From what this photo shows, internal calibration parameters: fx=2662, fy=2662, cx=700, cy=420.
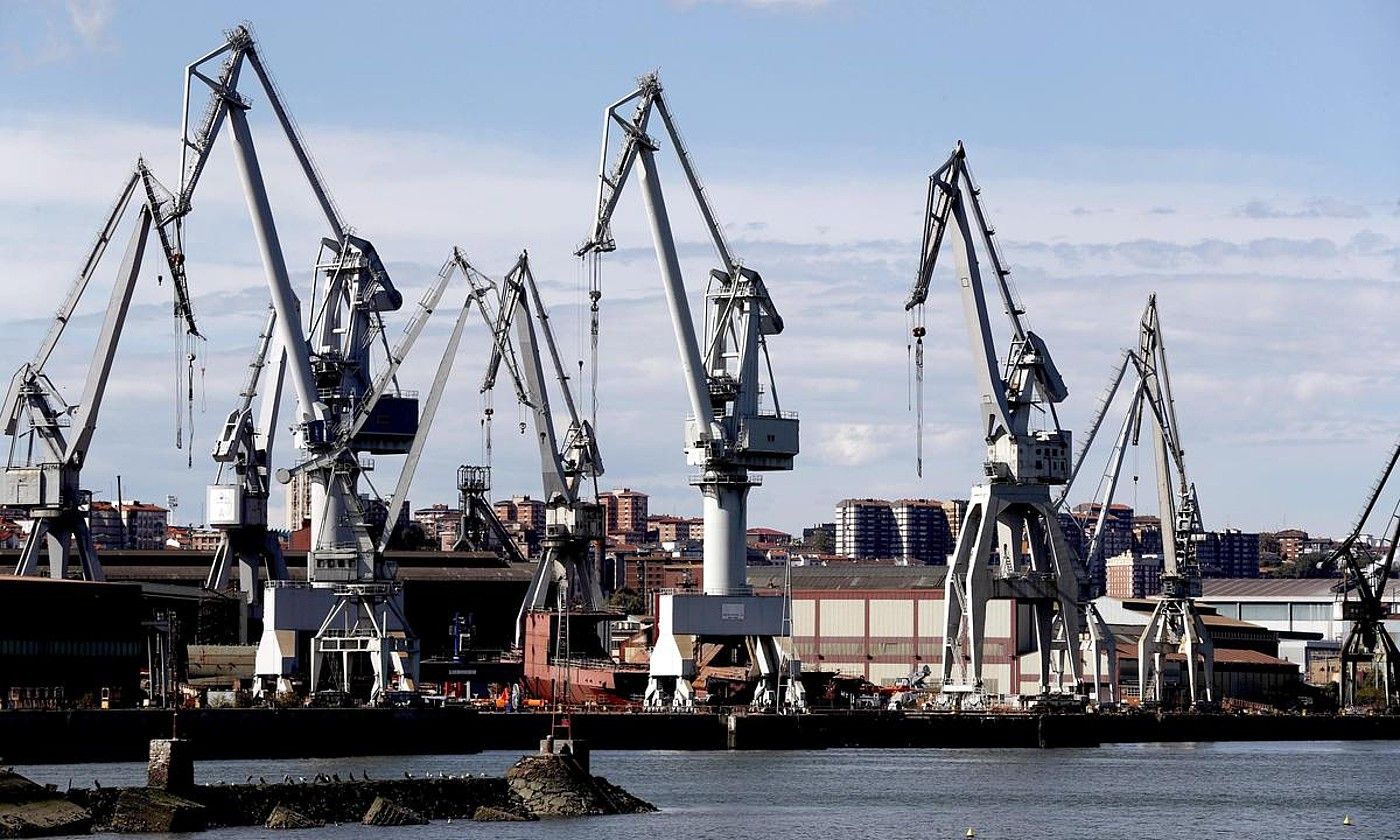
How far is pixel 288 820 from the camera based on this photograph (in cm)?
6925

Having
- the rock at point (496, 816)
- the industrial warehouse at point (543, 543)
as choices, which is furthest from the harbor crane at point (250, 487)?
the rock at point (496, 816)

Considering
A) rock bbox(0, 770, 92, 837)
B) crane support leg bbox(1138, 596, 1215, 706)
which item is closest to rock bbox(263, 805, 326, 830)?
rock bbox(0, 770, 92, 837)

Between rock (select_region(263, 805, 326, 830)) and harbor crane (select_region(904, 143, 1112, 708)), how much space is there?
5773 cm

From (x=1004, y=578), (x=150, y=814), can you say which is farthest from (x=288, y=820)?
(x=1004, y=578)

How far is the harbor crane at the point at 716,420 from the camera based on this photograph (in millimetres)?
113750

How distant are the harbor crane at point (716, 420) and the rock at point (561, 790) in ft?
124

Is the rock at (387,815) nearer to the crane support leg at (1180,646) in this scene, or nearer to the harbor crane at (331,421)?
the harbor crane at (331,421)

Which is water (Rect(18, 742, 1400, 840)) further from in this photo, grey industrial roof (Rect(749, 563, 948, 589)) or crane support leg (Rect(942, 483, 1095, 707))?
grey industrial roof (Rect(749, 563, 948, 589))

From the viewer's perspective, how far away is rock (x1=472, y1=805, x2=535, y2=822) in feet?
240

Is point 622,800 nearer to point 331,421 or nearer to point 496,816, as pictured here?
point 496,816

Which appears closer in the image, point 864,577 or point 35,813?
point 35,813

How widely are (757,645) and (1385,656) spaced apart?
5520 cm

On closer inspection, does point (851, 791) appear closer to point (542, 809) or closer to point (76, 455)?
point (542, 809)

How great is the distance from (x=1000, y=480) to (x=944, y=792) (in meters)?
34.2
